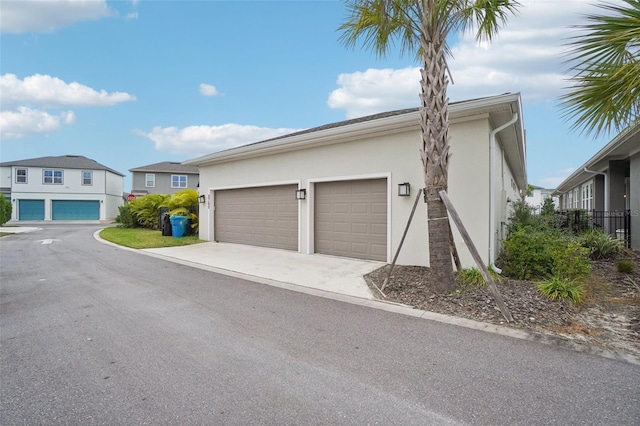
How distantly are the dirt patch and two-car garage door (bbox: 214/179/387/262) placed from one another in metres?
2.04

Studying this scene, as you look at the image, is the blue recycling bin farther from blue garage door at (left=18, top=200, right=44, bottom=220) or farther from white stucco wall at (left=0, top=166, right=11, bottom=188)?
white stucco wall at (left=0, top=166, right=11, bottom=188)

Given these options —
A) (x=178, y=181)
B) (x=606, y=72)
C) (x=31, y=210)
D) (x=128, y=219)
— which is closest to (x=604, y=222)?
(x=606, y=72)

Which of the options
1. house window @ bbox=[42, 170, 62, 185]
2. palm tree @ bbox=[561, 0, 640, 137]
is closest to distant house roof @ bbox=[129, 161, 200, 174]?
house window @ bbox=[42, 170, 62, 185]

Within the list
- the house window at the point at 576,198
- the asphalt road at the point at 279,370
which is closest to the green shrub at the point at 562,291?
the asphalt road at the point at 279,370

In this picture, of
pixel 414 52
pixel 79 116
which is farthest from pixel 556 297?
pixel 79 116

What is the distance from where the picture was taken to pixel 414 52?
632cm

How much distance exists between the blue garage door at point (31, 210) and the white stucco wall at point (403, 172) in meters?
33.5

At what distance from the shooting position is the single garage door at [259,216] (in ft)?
33.3

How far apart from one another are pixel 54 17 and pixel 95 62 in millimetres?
4721

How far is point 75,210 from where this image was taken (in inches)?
1308

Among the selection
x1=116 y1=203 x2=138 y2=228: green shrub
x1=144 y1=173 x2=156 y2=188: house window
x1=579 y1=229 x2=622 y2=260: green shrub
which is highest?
x1=144 y1=173 x2=156 y2=188: house window

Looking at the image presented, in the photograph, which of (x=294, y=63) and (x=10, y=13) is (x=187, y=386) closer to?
(x=294, y=63)

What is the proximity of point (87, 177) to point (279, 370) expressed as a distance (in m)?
38.5

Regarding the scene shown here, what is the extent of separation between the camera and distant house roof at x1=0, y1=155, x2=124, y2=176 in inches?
1244
